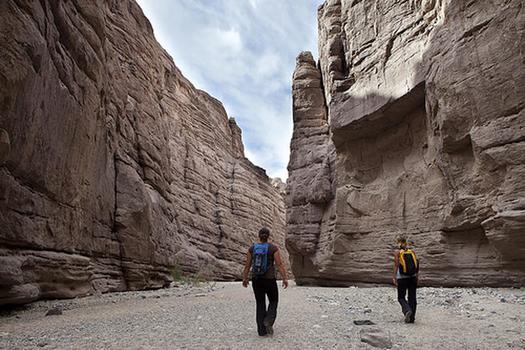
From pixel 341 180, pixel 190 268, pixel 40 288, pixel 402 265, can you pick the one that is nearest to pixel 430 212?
pixel 341 180

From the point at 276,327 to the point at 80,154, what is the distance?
7.35 meters

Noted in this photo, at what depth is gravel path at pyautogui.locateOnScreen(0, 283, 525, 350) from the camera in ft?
14.1

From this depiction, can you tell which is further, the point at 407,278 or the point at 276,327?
the point at 407,278

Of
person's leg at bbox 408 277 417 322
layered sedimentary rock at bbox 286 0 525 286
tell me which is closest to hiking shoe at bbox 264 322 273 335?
person's leg at bbox 408 277 417 322

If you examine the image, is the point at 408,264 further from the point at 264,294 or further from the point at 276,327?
the point at 264,294

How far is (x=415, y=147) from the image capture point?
1431cm

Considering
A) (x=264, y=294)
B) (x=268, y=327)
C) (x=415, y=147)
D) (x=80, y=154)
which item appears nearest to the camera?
(x=268, y=327)

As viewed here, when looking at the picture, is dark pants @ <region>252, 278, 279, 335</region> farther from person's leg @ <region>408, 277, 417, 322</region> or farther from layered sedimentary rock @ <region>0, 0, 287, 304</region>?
layered sedimentary rock @ <region>0, 0, 287, 304</region>

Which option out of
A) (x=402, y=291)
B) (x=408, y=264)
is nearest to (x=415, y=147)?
(x=408, y=264)

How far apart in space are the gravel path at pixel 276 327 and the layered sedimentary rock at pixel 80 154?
4.14ft

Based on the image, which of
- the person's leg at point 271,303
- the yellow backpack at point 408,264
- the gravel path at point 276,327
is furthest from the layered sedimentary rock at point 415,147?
the person's leg at point 271,303

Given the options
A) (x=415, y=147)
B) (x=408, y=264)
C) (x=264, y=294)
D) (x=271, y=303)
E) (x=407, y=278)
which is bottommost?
(x=271, y=303)

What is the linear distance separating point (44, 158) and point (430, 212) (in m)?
11.7

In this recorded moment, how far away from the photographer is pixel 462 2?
11398mm
